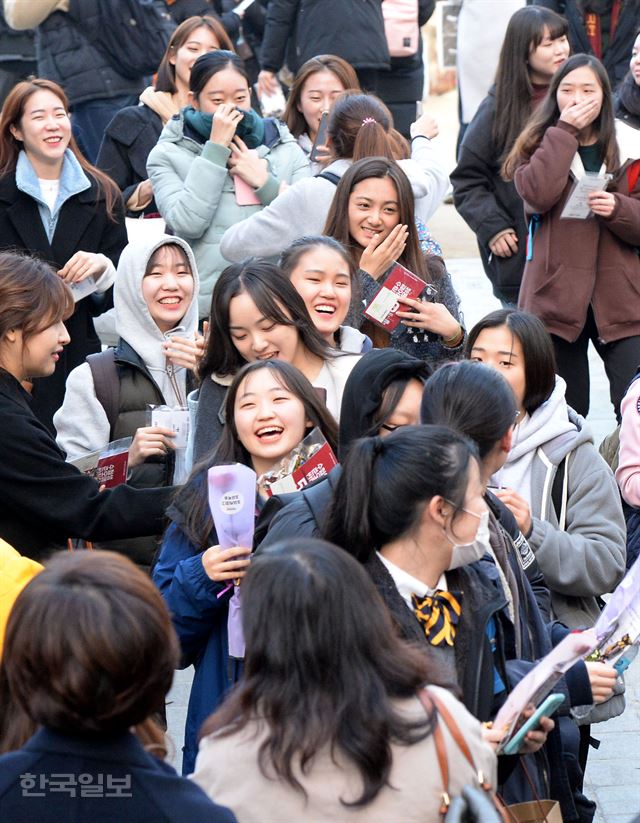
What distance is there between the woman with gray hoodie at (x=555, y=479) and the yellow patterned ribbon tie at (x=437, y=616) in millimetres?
1007

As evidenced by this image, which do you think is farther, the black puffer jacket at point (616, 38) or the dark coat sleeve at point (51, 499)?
the black puffer jacket at point (616, 38)

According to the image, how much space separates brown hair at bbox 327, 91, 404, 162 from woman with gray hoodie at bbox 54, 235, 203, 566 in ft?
3.42

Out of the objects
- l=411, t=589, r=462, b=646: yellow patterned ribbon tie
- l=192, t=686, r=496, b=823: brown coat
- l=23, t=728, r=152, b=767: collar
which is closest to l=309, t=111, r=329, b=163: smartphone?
l=411, t=589, r=462, b=646: yellow patterned ribbon tie

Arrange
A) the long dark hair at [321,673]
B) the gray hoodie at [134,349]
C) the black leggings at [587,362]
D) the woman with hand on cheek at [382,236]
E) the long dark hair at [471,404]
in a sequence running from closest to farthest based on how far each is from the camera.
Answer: the long dark hair at [321,673]
the long dark hair at [471,404]
the gray hoodie at [134,349]
the woman with hand on cheek at [382,236]
the black leggings at [587,362]

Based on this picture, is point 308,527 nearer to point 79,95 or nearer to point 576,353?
point 576,353

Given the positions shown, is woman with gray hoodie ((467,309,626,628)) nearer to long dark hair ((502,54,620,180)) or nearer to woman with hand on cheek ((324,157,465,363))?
woman with hand on cheek ((324,157,465,363))

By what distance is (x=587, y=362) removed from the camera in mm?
6641

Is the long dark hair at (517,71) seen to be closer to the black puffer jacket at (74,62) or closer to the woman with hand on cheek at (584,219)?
the woman with hand on cheek at (584,219)

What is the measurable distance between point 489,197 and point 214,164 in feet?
5.78

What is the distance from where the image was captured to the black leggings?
651 centimetres

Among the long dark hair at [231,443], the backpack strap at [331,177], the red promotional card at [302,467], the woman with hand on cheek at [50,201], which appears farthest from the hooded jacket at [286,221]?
the red promotional card at [302,467]

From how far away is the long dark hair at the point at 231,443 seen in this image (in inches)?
149

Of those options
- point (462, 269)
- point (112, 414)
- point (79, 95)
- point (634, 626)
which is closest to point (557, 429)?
point (634, 626)

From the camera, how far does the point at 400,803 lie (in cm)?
244
